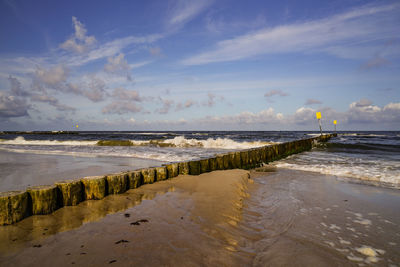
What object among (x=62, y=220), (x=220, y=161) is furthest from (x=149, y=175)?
(x=220, y=161)

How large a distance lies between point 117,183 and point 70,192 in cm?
80

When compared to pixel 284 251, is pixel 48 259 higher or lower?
higher

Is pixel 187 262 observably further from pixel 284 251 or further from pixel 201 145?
pixel 201 145

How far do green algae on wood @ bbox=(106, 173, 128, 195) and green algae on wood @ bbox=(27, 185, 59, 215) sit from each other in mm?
871

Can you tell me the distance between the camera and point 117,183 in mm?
3918

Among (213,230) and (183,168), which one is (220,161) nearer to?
(183,168)

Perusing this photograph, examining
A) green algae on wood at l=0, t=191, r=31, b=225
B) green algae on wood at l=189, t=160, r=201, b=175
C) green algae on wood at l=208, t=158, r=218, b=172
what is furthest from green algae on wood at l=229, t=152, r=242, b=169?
green algae on wood at l=0, t=191, r=31, b=225

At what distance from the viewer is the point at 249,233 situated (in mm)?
2688

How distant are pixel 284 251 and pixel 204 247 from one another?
82 centimetres

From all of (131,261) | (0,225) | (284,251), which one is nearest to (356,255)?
(284,251)

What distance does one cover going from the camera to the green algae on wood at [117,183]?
3812 millimetres

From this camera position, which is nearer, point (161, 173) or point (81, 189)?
point (81, 189)

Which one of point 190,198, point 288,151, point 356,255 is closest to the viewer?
point 356,255

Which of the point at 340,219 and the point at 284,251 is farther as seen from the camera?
the point at 340,219
